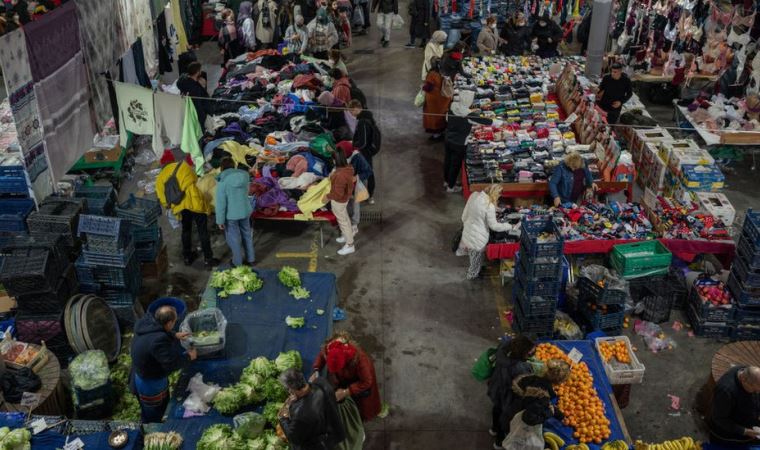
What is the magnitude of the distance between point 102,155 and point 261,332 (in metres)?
6.24

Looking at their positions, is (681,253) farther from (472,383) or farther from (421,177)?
(421,177)

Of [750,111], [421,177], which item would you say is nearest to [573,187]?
[421,177]

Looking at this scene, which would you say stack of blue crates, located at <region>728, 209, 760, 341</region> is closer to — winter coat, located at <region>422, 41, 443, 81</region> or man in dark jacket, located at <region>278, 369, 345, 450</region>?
man in dark jacket, located at <region>278, 369, 345, 450</region>

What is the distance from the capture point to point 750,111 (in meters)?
13.0

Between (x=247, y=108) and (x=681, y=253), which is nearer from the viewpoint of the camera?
(x=681, y=253)

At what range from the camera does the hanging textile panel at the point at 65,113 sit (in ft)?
30.0

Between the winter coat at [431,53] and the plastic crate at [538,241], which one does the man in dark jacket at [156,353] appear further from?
the winter coat at [431,53]

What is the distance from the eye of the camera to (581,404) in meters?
6.93

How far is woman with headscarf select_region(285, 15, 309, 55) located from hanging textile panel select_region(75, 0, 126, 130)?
5.65m

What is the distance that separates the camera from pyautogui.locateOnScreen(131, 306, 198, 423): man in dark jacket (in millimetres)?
6609

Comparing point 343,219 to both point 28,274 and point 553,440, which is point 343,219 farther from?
point 553,440

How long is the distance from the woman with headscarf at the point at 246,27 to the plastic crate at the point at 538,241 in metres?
11.3

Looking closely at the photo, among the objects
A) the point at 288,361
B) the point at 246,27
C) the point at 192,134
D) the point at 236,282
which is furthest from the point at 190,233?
→ the point at 246,27

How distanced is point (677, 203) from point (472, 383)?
14.9 ft
